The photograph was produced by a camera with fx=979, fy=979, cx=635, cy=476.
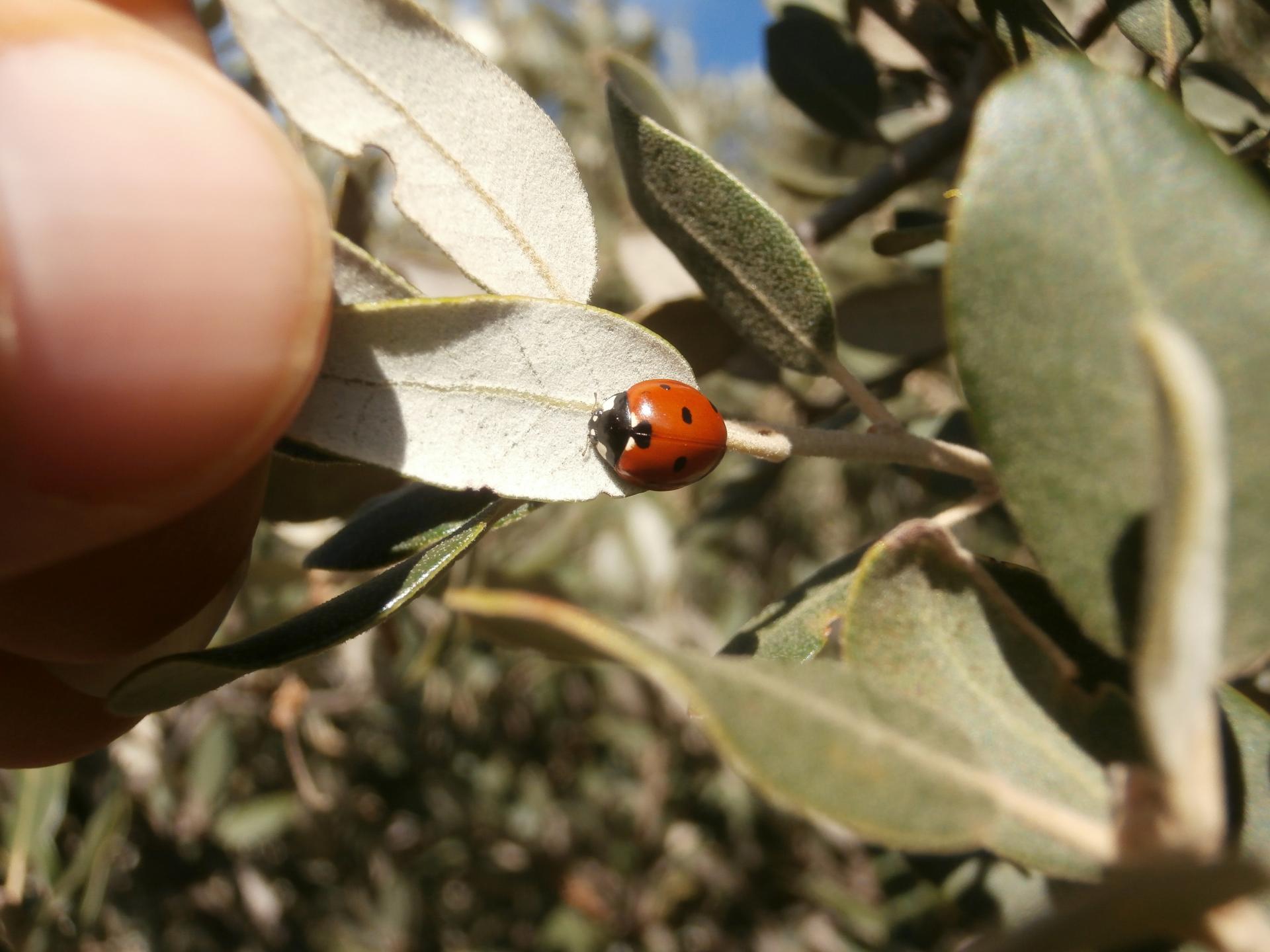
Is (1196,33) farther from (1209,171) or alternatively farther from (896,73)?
(896,73)

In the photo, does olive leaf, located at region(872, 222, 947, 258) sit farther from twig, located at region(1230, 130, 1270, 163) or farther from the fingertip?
the fingertip

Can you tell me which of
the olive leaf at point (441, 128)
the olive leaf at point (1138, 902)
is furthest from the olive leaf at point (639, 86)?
the olive leaf at point (1138, 902)

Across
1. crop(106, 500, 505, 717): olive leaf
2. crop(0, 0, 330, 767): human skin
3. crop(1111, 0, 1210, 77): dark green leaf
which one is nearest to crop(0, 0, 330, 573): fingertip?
crop(0, 0, 330, 767): human skin

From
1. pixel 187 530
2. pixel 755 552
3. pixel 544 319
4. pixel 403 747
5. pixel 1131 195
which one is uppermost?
pixel 1131 195

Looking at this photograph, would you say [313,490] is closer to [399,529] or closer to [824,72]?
[399,529]

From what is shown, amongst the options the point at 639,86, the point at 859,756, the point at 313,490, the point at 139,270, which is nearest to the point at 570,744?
the point at 313,490

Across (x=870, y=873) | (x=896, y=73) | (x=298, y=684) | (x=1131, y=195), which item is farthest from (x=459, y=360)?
(x=870, y=873)

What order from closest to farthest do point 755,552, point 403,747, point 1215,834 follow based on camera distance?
point 1215,834, point 403,747, point 755,552
